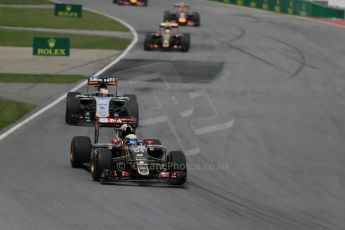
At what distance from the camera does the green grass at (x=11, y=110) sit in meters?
29.8

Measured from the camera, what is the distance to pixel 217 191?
68.1ft

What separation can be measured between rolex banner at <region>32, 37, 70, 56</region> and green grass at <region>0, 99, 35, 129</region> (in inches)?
459

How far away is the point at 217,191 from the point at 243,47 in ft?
106

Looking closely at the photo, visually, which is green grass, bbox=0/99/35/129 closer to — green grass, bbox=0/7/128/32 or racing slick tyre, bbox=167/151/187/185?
racing slick tyre, bbox=167/151/187/185

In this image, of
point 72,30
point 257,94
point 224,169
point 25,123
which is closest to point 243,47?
point 72,30

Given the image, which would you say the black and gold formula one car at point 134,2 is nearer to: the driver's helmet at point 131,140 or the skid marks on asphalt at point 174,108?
the skid marks on asphalt at point 174,108

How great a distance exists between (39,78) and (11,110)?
A: 863cm

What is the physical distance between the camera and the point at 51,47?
45969 millimetres

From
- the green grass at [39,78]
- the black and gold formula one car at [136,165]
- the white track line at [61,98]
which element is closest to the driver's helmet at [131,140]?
the black and gold formula one car at [136,165]

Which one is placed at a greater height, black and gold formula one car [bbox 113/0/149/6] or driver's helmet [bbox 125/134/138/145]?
driver's helmet [bbox 125/134/138/145]

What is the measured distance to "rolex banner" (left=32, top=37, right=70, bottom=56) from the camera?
149 feet

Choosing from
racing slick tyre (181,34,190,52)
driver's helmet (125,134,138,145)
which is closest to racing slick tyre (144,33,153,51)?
racing slick tyre (181,34,190,52)

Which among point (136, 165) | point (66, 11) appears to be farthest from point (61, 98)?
point (66, 11)

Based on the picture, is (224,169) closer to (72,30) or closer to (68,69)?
(68,69)
